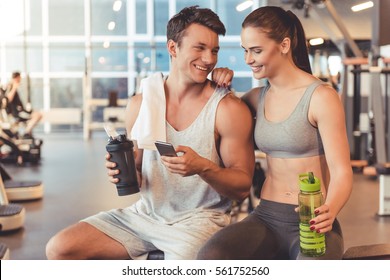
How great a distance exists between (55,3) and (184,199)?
33.4 feet

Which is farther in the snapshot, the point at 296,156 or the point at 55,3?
the point at 55,3

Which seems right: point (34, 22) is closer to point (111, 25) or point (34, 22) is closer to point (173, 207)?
point (111, 25)

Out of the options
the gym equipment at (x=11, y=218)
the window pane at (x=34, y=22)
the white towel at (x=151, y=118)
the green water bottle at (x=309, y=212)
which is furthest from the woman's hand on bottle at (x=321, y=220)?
the window pane at (x=34, y=22)

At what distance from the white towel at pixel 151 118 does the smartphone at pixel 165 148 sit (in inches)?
8.8

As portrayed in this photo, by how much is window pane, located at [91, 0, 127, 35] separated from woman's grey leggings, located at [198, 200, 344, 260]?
8177mm

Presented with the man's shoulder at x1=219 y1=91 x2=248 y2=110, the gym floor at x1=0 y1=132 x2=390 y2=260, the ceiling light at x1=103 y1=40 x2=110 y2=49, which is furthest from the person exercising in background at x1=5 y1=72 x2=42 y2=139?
the man's shoulder at x1=219 y1=91 x2=248 y2=110

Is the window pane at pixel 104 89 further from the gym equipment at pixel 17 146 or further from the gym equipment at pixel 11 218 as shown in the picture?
the gym equipment at pixel 11 218

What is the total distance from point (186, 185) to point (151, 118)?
214mm

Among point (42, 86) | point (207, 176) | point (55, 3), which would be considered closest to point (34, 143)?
point (42, 86)

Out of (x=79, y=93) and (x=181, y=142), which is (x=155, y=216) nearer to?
(x=181, y=142)

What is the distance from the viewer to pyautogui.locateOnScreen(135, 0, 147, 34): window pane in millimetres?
8688

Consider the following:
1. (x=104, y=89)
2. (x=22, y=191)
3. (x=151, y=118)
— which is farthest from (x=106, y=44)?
(x=151, y=118)
